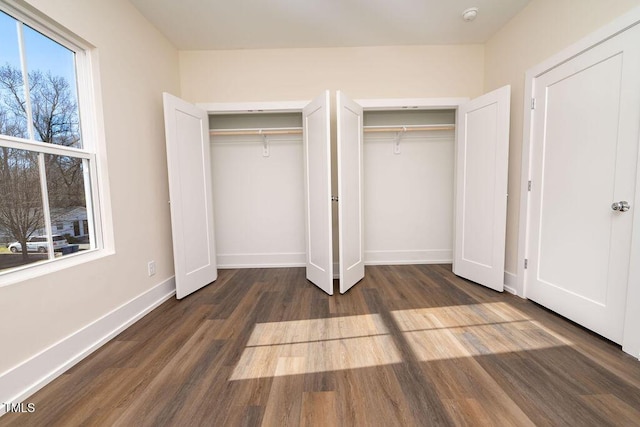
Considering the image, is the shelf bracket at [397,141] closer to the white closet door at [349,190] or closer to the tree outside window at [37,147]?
the white closet door at [349,190]

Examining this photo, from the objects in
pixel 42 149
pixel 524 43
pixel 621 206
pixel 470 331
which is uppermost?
pixel 524 43

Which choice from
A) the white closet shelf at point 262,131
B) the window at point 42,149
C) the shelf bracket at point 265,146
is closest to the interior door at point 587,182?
the white closet shelf at point 262,131

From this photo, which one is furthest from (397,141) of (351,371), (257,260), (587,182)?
(351,371)

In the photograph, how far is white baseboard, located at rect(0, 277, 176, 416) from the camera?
129 cm

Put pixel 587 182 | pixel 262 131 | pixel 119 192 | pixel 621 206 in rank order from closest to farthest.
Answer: pixel 621 206 < pixel 587 182 < pixel 119 192 < pixel 262 131

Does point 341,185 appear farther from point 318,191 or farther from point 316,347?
point 316,347

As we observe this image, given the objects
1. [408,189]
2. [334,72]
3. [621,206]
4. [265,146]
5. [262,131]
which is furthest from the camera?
[408,189]

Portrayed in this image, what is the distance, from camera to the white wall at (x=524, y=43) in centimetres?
179

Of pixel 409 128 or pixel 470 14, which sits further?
pixel 409 128

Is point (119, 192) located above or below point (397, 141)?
below

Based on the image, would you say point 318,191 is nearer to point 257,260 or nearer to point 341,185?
point 341,185

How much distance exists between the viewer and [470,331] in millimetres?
1848

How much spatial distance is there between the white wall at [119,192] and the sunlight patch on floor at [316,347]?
44.6 inches

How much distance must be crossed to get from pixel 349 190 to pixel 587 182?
182 centimetres
